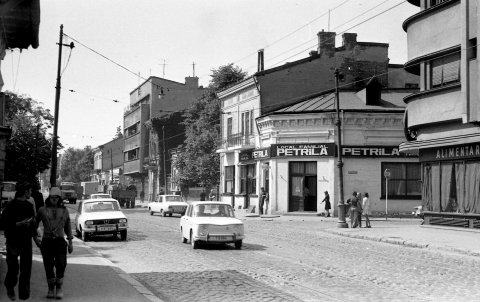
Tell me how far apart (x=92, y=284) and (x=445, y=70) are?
18908 millimetres

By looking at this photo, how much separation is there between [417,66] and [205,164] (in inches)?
1303

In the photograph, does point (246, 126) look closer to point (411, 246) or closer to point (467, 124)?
point (467, 124)

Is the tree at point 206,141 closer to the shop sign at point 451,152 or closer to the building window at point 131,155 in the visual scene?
the building window at point 131,155

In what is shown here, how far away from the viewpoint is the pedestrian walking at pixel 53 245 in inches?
369

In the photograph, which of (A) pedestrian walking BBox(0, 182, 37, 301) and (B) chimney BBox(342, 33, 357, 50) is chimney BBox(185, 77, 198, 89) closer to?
(B) chimney BBox(342, 33, 357, 50)

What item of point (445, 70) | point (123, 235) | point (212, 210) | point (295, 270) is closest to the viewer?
point (295, 270)

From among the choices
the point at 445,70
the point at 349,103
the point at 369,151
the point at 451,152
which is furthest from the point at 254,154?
the point at 445,70

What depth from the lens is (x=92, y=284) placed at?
10.9 meters

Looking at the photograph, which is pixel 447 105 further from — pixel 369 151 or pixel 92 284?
pixel 92 284

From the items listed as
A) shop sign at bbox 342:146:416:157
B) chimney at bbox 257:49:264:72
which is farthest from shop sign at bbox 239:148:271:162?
chimney at bbox 257:49:264:72

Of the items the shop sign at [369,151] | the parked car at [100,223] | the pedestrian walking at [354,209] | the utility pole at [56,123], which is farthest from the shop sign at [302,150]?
the parked car at [100,223]

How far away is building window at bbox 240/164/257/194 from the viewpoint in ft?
149

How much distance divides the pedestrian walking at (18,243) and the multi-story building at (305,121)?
31432 mm

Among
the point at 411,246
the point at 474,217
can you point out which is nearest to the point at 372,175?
the point at 474,217
